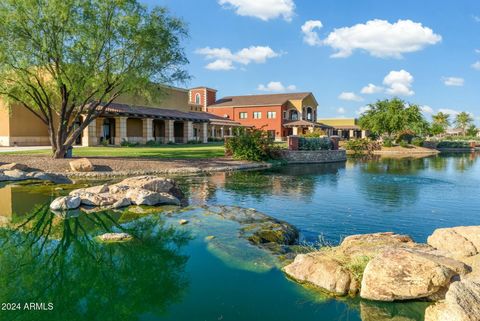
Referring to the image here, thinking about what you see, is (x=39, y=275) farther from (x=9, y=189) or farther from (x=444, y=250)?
(x=9, y=189)

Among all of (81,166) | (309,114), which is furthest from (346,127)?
(81,166)

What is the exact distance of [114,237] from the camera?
30.0ft

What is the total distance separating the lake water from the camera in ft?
19.2

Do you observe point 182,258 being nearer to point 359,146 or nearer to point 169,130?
point 169,130

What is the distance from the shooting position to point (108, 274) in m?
7.23

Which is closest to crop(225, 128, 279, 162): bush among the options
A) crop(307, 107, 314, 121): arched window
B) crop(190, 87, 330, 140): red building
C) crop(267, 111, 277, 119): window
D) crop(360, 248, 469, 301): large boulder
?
crop(360, 248, 469, 301): large boulder

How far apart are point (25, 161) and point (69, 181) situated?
17.8 ft

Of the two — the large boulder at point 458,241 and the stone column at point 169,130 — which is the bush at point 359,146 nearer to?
the stone column at point 169,130

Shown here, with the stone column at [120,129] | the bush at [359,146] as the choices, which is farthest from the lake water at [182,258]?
the bush at [359,146]

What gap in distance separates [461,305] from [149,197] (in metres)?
10.3

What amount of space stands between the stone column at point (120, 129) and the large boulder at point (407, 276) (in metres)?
35.0

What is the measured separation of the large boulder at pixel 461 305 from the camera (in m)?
4.62

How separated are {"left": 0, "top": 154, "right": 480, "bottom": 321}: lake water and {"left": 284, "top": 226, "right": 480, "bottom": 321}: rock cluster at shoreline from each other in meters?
0.27

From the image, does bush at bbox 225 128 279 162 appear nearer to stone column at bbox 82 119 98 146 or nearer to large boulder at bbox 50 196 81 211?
stone column at bbox 82 119 98 146
